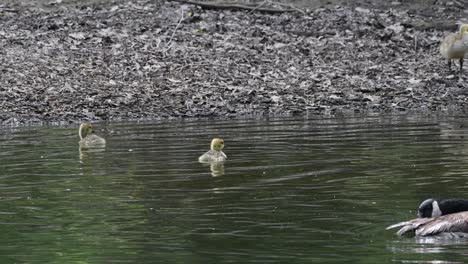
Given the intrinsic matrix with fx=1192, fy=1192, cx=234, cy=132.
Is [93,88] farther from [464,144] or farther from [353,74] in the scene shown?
[464,144]

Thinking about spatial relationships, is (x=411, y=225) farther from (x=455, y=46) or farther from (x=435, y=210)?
(x=455, y=46)

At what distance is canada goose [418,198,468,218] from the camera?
995cm

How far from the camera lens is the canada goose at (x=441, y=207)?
995cm

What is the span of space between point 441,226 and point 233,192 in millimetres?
3246

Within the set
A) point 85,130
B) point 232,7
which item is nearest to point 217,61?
point 232,7

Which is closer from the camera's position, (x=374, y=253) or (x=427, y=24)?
(x=374, y=253)

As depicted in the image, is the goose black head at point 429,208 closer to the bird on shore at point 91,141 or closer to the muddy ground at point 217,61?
the bird on shore at point 91,141

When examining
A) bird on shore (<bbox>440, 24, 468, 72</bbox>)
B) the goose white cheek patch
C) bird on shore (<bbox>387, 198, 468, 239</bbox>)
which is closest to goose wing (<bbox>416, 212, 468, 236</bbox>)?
bird on shore (<bbox>387, 198, 468, 239</bbox>)

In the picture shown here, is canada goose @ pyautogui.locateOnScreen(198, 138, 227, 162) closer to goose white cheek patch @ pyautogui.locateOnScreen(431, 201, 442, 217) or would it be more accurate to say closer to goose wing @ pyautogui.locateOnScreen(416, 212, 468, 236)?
goose white cheek patch @ pyautogui.locateOnScreen(431, 201, 442, 217)

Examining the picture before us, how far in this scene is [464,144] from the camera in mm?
16125

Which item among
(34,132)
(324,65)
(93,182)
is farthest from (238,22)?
(93,182)

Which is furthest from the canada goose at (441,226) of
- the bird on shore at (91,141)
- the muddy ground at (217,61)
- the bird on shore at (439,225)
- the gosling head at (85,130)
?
the muddy ground at (217,61)

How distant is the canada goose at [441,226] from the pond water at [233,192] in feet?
0.35

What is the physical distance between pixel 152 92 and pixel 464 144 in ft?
26.5
